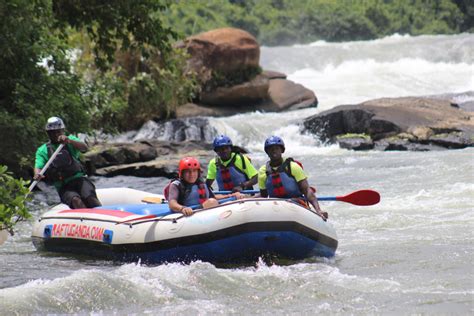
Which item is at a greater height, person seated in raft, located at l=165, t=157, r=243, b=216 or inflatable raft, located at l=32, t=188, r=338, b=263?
person seated in raft, located at l=165, t=157, r=243, b=216

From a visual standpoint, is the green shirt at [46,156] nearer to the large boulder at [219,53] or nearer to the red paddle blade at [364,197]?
the red paddle blade at [364,197]

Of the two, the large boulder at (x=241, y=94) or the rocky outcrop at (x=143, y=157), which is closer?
the rocky outcrop at (x=143, y=157)

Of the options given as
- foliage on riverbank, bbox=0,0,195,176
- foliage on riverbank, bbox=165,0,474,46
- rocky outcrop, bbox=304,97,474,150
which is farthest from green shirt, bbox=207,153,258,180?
foliage on riverbank, bbox=165,0,474,46

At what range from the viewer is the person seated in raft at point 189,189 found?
9.10 m

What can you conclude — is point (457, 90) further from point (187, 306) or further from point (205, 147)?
point (187, 306)

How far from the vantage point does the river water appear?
7090 mm

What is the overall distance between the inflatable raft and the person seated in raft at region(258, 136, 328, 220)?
356mm

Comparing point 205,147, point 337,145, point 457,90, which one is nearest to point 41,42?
point 205,147

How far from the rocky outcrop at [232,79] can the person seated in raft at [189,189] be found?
15.9 metres

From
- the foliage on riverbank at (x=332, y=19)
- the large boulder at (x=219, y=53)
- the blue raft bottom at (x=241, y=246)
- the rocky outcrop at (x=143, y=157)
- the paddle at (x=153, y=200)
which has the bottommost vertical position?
the foliage on riverbank at (x=332, y=19)

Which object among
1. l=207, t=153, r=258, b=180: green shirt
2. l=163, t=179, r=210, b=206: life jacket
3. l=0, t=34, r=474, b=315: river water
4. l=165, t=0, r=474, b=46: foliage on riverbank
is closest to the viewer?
l=0, t=34, r=474, b=315: river water

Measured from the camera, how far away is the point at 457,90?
29391 millimetres

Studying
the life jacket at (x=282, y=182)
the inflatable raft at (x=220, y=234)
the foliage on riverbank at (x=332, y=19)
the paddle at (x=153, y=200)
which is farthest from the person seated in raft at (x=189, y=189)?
the foliage on riverbank at (x=332, y=19)

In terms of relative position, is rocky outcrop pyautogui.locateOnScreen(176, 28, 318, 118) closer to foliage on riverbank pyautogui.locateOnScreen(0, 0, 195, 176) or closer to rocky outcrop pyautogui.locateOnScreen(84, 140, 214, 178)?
rocky outcrop pyautogui.locateOnScreen(84, 140, 214, 178)
